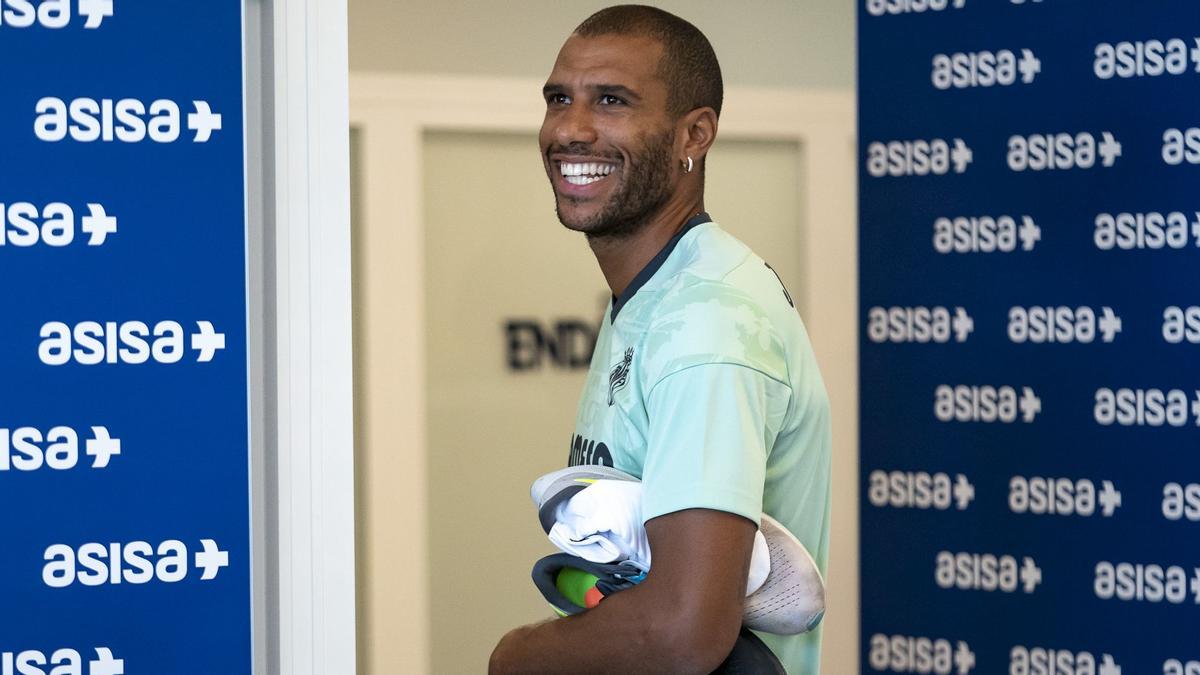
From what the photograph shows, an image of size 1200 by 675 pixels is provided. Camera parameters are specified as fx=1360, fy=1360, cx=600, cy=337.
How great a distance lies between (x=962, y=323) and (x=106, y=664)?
1.43 metres

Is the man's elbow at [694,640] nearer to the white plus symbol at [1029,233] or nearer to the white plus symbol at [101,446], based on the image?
the white plus symbol at [101,446]

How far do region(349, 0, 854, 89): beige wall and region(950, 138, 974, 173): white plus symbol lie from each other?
1.16 metres

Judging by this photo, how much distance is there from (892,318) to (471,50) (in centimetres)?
131

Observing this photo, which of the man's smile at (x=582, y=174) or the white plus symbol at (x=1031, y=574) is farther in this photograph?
the white plus symbol at (x=1031, y=574)

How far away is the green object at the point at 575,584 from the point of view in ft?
4.30

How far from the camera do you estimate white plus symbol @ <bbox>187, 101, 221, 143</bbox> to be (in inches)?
53.3

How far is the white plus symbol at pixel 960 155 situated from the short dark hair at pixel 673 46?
906 millimetres

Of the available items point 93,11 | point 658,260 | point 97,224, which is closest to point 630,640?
point 658,260

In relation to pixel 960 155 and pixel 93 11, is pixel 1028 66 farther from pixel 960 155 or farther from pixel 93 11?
pixel 93 11

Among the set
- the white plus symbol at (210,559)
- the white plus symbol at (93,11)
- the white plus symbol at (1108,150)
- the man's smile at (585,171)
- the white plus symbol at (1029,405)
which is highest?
the white plus symbol at (93,11)

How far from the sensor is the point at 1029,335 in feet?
7.14

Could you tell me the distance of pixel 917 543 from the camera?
7.45 ft

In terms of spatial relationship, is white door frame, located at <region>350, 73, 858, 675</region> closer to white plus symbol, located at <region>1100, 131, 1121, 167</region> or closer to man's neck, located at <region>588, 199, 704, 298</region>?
white plus symbol, located at <region>1100, 131, 1121, 167</region>

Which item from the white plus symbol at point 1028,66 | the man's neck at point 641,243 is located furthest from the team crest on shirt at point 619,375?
the white plus symbol at point 1028,66
